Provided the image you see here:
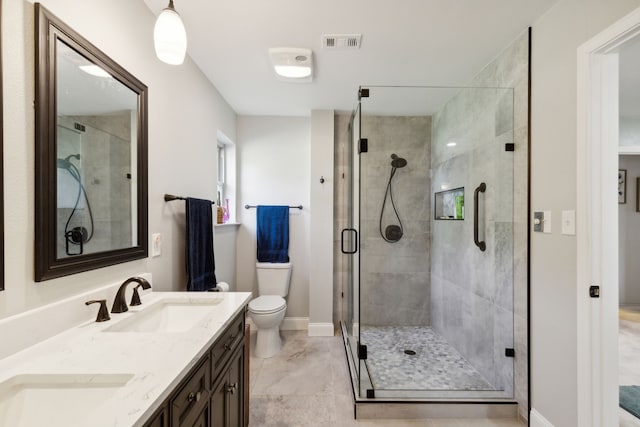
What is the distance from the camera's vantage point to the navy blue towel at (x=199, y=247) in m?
1.88

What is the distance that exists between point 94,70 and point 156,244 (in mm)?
896

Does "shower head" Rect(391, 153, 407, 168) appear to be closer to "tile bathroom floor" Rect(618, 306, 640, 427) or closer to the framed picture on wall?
"tile bathroom floor" Rect(618, 306, 640, 427)

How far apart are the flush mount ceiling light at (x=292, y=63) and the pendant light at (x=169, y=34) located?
920 millimetres

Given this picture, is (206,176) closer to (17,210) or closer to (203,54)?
(203,54)

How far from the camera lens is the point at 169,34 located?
1.09 m

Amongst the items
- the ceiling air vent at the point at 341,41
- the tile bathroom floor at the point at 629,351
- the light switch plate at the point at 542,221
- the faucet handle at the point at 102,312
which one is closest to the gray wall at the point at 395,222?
the ceiling air vent at the point at 341,41

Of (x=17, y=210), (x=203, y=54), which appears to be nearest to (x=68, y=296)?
(x=17, y=210)

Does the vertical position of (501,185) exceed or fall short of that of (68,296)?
it exceeds it

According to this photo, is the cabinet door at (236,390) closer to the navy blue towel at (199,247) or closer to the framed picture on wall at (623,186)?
the navy blue towel at (199,247)

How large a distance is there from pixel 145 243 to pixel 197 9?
4.26ft

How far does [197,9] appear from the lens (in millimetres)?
1565

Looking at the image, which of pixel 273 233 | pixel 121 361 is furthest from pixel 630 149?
pixel 121 361

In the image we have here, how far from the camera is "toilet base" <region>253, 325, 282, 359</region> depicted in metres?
2.58

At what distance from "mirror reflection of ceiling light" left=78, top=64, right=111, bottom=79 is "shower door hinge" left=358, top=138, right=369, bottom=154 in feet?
5.51
